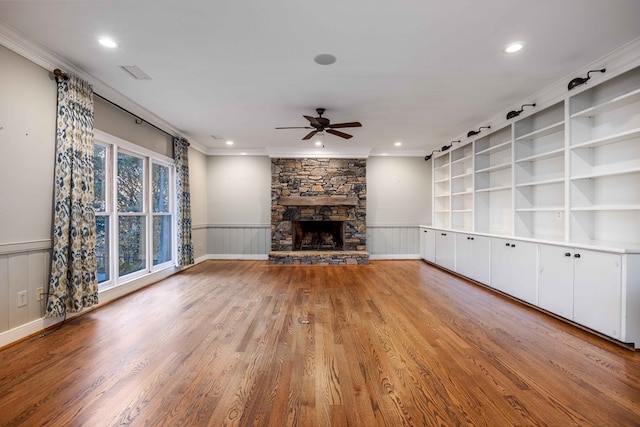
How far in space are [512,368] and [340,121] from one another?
3.87 metres

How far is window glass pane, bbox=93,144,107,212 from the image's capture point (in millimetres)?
3658

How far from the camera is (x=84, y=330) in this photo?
2.83 metres

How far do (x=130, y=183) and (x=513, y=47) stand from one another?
503 centimetres

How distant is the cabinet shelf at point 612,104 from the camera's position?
8.89ft

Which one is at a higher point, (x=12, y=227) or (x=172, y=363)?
(x=12, y=227)

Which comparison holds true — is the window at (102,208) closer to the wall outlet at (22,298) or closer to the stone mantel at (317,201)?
the wall outlet at (22,298)

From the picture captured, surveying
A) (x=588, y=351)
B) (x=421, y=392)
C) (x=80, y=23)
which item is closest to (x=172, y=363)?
(x=421, y=392)

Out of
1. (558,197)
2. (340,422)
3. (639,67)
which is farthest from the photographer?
(558,197)

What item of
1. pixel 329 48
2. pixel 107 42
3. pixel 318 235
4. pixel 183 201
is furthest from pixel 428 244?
pixel 107 42

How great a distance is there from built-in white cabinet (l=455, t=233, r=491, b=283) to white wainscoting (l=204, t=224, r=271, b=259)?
163 inches

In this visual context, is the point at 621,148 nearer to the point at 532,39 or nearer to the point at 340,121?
the point at 532,39

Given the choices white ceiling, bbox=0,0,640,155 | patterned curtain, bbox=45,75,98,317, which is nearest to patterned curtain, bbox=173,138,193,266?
white ceiling, bbox=0,0,640,155

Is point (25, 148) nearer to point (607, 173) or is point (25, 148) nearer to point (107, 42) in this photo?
point (107, 42)

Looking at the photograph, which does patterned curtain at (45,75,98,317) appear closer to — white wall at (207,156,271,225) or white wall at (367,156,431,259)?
→ white wall at (207,156,271,225)
